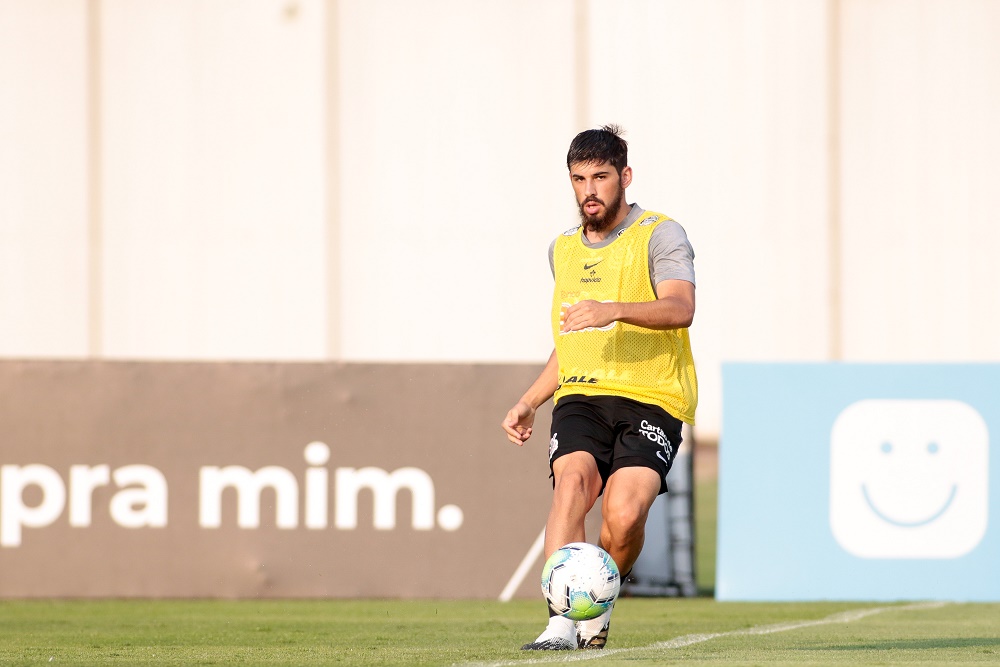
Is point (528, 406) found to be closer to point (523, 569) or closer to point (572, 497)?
point (572, 497)

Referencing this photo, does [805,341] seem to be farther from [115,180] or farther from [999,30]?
Answer: [115,180]

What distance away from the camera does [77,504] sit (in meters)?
9.53

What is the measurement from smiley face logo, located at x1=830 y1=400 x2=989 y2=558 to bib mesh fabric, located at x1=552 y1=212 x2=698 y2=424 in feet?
12.9

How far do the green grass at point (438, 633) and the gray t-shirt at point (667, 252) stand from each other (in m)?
1.37

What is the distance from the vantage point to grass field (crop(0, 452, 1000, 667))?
557cm

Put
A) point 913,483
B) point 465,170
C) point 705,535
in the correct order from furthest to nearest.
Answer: point 465,170 < point 705,535 < point 913,483

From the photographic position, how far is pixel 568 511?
217 inches

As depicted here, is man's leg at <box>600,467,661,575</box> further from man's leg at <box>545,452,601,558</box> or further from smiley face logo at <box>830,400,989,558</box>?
smiley face logo at <box>830,400,989,558</box>

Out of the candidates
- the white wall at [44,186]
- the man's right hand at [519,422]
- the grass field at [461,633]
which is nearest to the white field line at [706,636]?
the grass field at [461,633]

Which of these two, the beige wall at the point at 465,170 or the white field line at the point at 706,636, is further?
the beige wall at the point at 465,170

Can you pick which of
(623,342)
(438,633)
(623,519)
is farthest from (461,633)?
(623,342)

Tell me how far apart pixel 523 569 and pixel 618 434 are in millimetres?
4107

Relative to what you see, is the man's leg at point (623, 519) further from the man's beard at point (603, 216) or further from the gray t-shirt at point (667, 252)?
the man's beard at point (603, 216)

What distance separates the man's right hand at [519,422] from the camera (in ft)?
19.0
